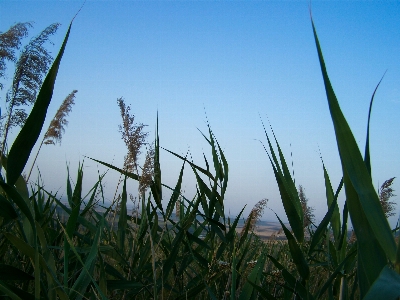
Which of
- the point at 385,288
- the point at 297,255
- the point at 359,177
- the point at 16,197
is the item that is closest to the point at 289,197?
the point at 297,255

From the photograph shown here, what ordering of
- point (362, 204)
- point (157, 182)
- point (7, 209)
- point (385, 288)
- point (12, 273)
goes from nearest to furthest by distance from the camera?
point (385, 288)
point (362, 204)
point (7, 209)
point (12, 273)
point (157, 182)

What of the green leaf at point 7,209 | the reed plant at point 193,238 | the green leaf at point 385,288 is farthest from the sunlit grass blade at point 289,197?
the green leaf at point 7,209

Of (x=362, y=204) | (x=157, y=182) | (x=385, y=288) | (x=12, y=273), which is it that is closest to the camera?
(x=385, y=288)

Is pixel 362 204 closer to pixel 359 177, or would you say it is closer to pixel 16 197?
pixel 359 177

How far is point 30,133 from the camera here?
1160mm

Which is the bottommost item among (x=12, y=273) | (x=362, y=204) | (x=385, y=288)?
(x=12, y=273)

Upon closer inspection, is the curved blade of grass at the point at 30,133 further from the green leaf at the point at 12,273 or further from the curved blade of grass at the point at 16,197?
the green leaf at the point at 12,273

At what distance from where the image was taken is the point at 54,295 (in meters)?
1.30

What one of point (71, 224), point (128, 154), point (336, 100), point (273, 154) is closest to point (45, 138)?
point (128, 154)

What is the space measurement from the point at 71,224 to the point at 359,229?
3.02 feet

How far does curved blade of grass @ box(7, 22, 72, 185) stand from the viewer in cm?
115

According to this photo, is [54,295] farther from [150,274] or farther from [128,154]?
[150,274]

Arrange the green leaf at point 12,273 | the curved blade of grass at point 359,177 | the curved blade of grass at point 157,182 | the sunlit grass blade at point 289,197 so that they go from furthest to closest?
1. the curved blade of grass at point 157,182
2. the sunlit grass blade at point 289,197
3. the green leaf at point 12,273
4. the curved blade of grass at point 359,177

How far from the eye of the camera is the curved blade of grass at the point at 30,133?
1.15m
